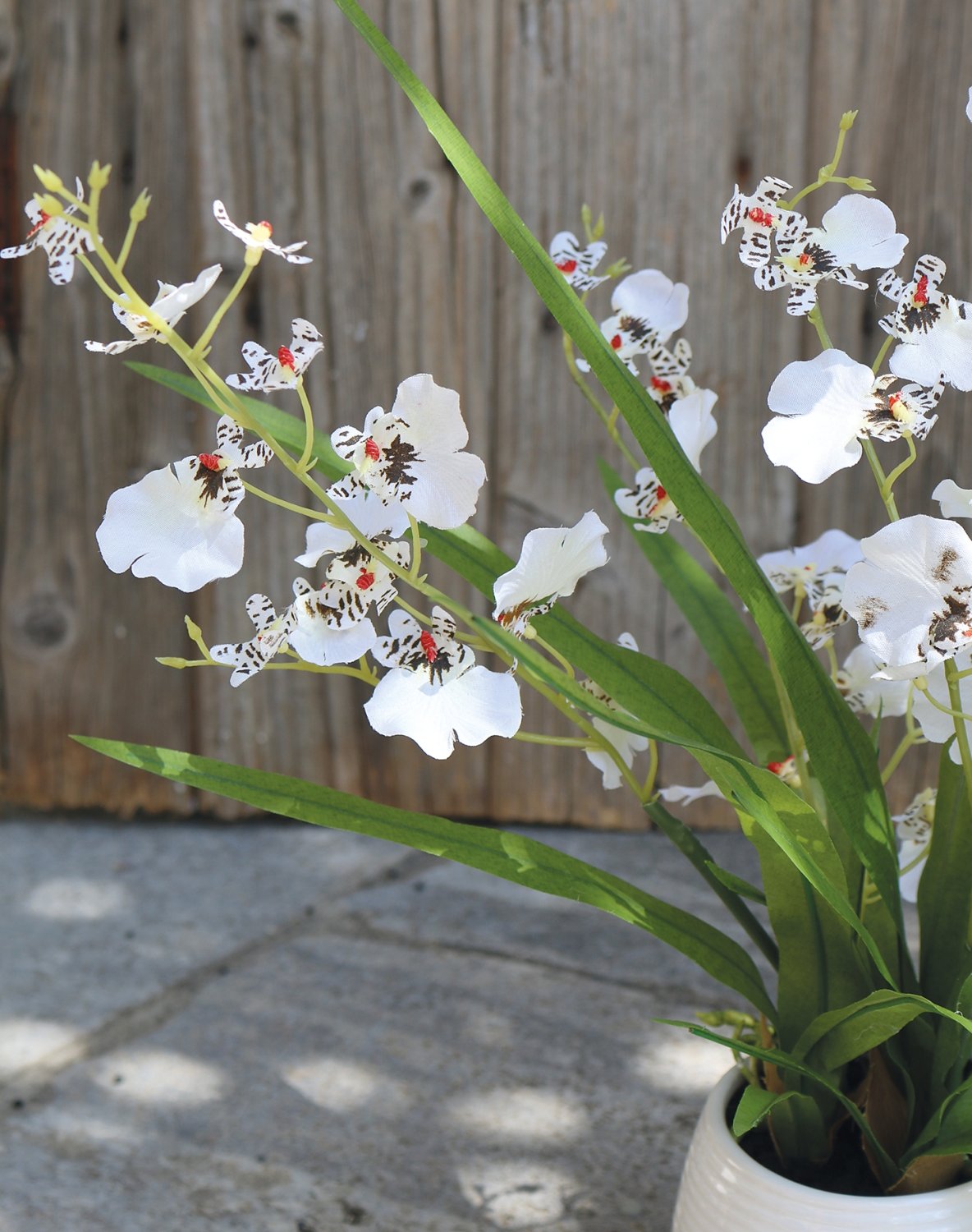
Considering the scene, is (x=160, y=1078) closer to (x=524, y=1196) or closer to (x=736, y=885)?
(x=524, y=1196)

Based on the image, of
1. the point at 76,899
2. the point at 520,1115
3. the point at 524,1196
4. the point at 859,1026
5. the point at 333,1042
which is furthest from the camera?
the point at 76,899

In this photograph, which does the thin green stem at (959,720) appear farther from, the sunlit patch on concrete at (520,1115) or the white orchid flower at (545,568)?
the sunlit patch on concrete at (520,1115)

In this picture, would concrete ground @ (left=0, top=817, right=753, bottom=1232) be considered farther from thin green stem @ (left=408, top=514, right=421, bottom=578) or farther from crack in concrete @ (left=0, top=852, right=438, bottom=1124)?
thin green stem @ (left=408, top=514, right=421, bottom=578)

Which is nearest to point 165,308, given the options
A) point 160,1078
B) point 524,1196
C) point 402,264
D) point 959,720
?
point 959,720

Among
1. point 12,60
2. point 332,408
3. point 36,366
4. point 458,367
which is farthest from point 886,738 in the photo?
point 12,60

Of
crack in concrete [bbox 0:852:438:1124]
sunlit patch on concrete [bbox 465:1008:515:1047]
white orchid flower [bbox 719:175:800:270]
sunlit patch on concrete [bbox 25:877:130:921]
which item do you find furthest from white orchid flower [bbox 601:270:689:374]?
sunlit patch on concrete [bbox 25:877:130:921]

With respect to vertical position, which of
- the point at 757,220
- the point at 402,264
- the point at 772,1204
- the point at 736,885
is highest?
the point at 402,264

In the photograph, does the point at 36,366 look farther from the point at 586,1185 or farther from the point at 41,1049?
the point at 586,1185
